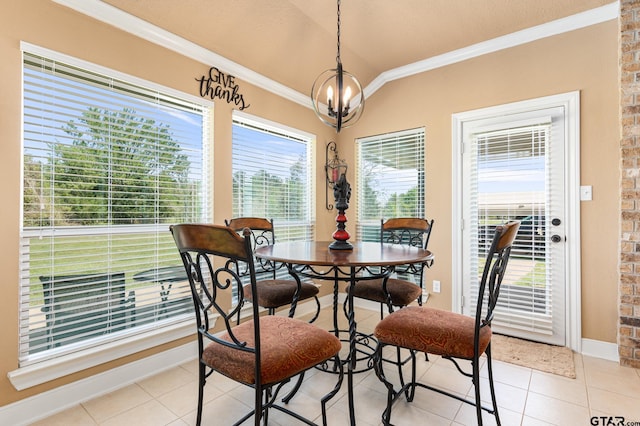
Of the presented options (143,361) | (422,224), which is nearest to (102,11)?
(143,361)

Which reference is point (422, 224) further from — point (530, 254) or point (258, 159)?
point (258, 159)

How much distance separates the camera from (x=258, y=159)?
3105mm

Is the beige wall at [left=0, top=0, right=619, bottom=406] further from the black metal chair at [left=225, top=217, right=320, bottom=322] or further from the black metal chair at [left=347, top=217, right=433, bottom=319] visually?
the black metal chair at [left=347, top=217, right=433, bottom=319]

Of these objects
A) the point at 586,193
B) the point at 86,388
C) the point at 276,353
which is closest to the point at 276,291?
the point at 276,353

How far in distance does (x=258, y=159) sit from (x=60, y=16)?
1.67 metres

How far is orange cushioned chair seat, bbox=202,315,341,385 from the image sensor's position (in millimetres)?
1220

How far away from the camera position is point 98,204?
2.01 m

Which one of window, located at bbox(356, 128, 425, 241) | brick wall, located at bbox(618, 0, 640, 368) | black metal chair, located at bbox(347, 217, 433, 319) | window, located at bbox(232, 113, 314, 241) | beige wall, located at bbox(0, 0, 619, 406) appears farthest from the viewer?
window, located at bbox(356, 128, 425, 241)

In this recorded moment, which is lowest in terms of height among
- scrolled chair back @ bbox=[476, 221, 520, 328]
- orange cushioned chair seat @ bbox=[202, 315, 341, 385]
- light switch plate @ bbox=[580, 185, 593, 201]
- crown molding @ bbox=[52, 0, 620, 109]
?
orange cushioned chair seat @ bbox=[202, 315, 341, 385]

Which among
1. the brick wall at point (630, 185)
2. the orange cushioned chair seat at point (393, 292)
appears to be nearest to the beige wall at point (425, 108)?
the brick wall at point (630, 185)

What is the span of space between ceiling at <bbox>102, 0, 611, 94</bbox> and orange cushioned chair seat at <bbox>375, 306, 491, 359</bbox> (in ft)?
7.55

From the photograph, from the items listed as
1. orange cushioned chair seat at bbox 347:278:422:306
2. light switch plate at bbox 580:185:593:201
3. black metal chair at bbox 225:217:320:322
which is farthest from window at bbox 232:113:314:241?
light switch plate at bbox 580:185:593:201

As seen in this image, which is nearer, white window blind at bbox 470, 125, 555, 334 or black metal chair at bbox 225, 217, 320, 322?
black metal chair at bbox 225, 217, 320, 322

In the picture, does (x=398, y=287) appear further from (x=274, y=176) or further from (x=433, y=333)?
(x=274, y=176)
